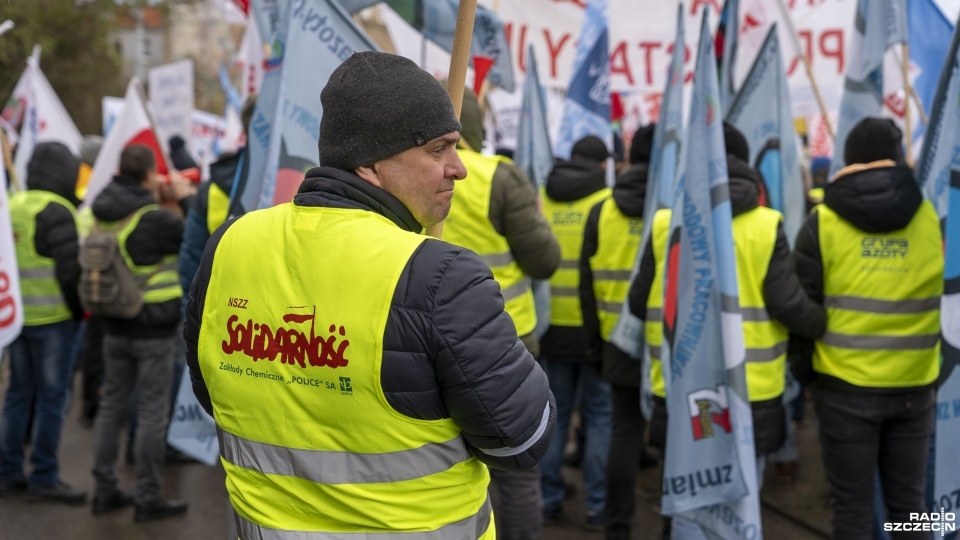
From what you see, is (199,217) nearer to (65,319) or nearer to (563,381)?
(65,319)

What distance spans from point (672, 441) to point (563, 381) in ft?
5.15

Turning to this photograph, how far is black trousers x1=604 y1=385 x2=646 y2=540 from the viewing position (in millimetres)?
4625

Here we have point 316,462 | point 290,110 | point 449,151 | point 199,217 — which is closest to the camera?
point 316,462

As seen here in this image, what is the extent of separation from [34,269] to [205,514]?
1.80 m

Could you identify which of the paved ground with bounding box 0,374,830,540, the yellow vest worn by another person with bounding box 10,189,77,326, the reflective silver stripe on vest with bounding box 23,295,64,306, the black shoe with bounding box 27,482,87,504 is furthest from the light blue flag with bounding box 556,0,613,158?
the black shoe with bounding box 27,482,87,504

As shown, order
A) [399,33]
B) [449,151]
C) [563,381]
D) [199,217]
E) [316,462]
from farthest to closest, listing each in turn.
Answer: [399,33]
[563,381]
[199,217]
[449,151]
[316,462]

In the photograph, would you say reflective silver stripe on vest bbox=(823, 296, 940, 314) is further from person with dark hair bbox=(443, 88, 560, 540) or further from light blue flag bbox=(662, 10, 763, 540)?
person with dark hair bbox=(443, 88, 560, 540)

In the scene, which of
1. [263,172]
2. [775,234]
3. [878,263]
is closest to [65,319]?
[263,172]

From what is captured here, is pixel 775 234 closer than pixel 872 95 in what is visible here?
Yes

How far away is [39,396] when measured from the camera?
561cm

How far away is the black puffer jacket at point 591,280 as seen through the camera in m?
4.68

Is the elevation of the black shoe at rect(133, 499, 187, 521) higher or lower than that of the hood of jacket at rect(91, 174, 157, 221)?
lower

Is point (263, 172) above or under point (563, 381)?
above

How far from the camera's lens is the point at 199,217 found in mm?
4797
